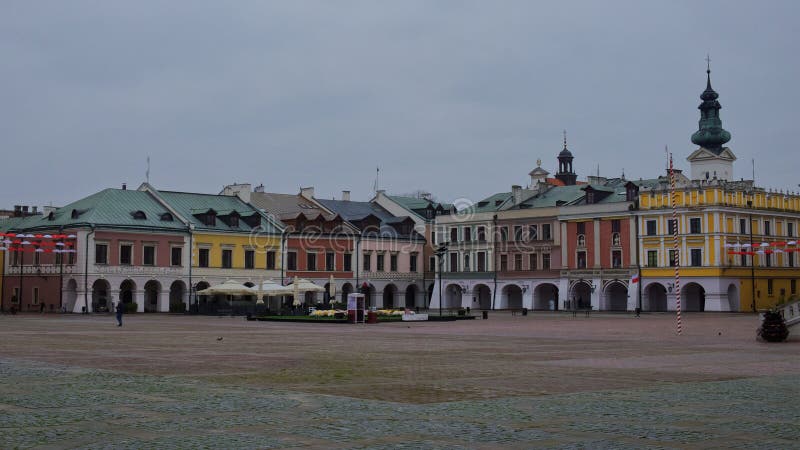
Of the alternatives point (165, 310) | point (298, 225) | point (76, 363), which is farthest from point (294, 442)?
point (298, 225)

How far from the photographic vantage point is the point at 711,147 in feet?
290

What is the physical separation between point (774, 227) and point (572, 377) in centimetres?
6928

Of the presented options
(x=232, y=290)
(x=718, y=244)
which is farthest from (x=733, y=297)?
(x=232, y=290)

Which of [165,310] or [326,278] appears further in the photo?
[326,278]

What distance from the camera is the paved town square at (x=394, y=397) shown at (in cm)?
1116

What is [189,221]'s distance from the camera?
80500 mm

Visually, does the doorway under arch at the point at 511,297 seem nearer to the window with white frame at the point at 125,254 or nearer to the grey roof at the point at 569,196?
the grey roof at the point at 569,196

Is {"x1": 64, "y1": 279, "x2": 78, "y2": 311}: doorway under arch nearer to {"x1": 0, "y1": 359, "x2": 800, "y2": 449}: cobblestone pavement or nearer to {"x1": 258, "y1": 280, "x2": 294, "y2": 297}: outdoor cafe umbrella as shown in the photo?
{"x1": 258, "y1": 280, "x2": 294, "y2": 297}: outdoor cafe umbrella

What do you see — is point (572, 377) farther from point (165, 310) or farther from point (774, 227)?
point (774, 227)

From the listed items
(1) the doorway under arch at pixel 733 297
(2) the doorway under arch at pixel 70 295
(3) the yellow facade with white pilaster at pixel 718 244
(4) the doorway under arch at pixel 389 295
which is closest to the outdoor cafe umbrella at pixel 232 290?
(2) the doorway under arch at pixel 70 295

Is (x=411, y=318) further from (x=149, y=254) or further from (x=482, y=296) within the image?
(x=482, y=296)

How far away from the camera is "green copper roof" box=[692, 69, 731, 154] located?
87375mm

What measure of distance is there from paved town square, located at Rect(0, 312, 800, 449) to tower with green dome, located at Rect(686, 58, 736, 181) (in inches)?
2472

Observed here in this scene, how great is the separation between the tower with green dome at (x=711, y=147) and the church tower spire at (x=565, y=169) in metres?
25.9
